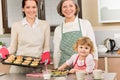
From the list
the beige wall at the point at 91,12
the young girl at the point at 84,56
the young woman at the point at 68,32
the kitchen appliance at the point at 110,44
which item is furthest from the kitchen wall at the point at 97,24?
the young girl at the point at 84,56

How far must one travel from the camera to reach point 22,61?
7.61 feet

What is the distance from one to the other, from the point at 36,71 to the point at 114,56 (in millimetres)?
1041

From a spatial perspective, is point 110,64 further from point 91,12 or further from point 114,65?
point 91,12

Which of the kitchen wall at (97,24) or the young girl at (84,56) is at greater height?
the kitchen wall at (97,24)

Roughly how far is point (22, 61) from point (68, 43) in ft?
1.76

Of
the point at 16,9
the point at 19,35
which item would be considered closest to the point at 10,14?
the point at 16,9

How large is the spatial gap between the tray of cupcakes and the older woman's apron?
12.8 inches

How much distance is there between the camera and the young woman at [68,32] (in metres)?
2.54

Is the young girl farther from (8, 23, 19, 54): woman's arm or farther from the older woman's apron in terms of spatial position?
(8, 23, 19, 54): woman's arm

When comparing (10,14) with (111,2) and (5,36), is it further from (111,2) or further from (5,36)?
(111,2)

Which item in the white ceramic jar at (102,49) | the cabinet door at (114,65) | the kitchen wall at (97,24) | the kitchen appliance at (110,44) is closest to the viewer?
the cabinet door at (114,65)

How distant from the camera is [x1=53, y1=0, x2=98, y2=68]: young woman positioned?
254 cm

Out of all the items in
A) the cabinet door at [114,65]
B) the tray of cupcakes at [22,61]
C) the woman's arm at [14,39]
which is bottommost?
the cabinet door at [114,65]

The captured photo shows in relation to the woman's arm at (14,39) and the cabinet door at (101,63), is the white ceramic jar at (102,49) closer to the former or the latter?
the cabinet door at (101,63)
